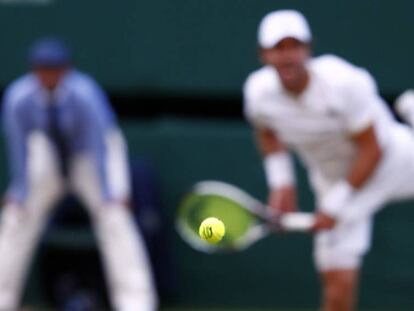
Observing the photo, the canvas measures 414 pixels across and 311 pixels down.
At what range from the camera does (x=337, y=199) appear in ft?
28.9

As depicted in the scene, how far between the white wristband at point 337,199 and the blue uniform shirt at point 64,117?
2.06 m

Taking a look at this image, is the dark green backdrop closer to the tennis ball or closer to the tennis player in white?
the tennis player in white

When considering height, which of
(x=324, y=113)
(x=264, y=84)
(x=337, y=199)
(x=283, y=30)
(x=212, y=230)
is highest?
(x=283, y=30)

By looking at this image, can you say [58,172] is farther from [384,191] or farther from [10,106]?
[384,191]

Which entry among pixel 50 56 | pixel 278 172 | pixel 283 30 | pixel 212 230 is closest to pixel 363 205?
pixel 278 172

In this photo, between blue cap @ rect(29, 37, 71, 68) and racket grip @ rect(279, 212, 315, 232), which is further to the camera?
blue cap @ rect(29, 37, 71, 68)

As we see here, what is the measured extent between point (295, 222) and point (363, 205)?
1.12 feet

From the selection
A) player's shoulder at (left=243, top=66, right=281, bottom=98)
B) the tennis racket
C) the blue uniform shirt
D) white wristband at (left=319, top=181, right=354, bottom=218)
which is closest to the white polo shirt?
player's shoulder at (left=243, top=66, right=281, bottom=98)

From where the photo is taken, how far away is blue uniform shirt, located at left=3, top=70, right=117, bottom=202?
34.6 ft

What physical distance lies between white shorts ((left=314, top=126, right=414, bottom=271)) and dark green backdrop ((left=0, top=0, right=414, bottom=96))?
2052 millimetres

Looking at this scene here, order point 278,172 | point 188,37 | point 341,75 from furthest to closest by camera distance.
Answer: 1. point 188,37
2. point 278,172
3. point 341,75

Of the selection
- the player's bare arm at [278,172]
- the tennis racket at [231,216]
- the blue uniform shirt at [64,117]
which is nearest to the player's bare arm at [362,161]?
the tennis racket at [231,216]

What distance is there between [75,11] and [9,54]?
47cm

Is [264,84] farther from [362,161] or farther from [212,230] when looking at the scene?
[212,230]
